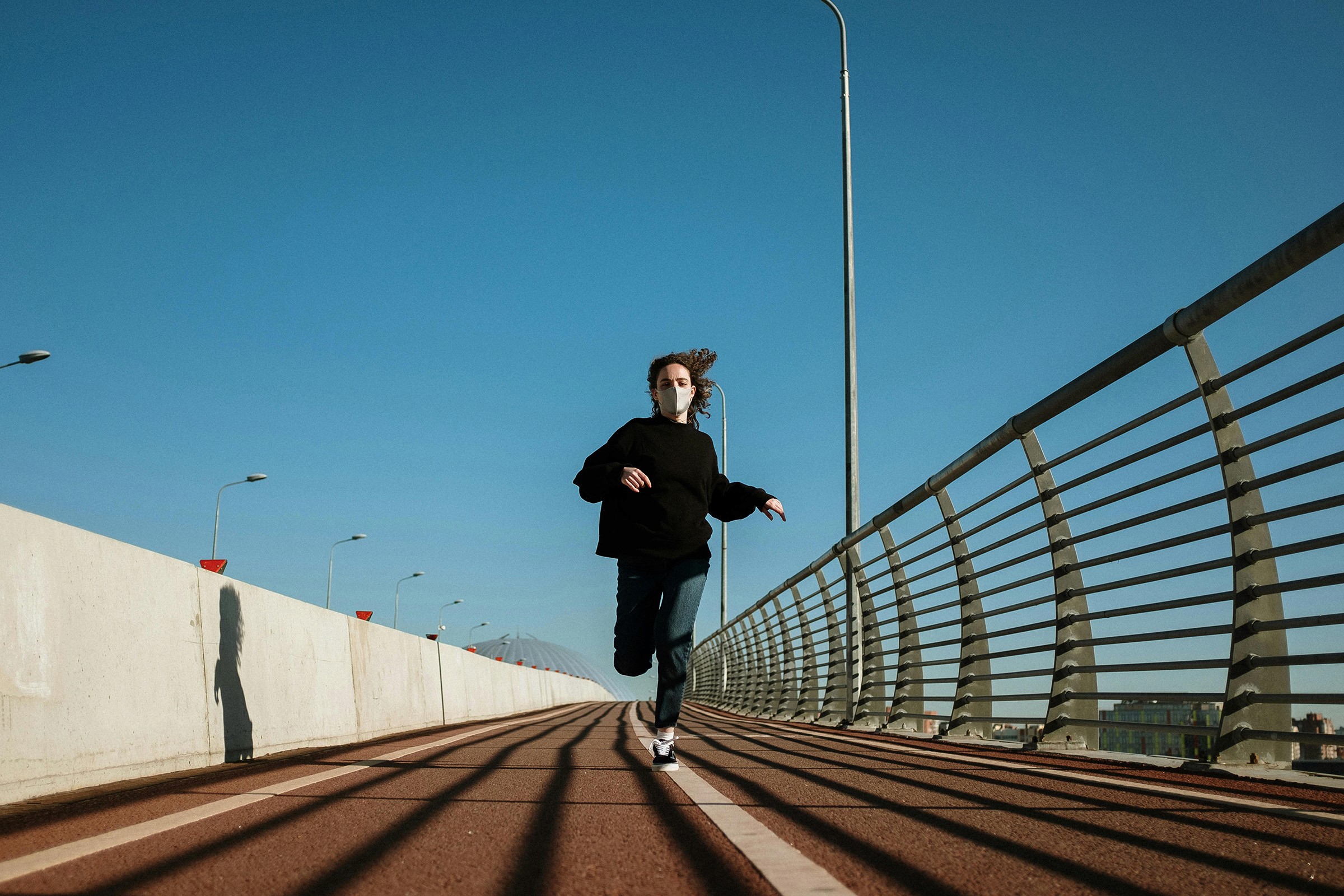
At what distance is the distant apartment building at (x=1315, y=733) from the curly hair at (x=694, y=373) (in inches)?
125

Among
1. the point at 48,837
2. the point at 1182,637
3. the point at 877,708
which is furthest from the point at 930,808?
the point at 877,708

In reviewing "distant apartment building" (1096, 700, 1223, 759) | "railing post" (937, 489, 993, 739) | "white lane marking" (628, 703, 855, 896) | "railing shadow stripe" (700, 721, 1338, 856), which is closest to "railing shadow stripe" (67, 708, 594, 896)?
"white lane marking" (628, 703, 855, 896)

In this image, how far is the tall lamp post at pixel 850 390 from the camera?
10.6 m

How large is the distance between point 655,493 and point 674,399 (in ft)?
1.80

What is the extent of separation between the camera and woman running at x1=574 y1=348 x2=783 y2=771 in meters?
5.42

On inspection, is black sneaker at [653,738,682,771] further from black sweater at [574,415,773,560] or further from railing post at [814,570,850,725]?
railing post at [814,570,850,725]

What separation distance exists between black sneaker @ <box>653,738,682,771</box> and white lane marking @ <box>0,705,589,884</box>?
4.75 feet

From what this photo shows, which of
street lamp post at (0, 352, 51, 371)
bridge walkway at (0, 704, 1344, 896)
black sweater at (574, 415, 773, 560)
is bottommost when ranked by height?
bridge walkway at (0, 704, 1344, 896)

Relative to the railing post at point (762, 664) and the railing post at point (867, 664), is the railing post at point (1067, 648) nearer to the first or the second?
the railing post at point (867, 664)

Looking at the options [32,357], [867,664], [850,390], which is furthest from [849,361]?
[32,357]

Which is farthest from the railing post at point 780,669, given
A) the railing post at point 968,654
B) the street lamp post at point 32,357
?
the street lamp post at point 32,357

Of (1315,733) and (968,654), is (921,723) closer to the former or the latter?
(968,654)

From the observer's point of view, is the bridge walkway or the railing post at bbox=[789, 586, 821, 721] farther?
the railing post at bbox=[789, 586, 821, 721]

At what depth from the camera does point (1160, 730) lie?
4742 millimetres
